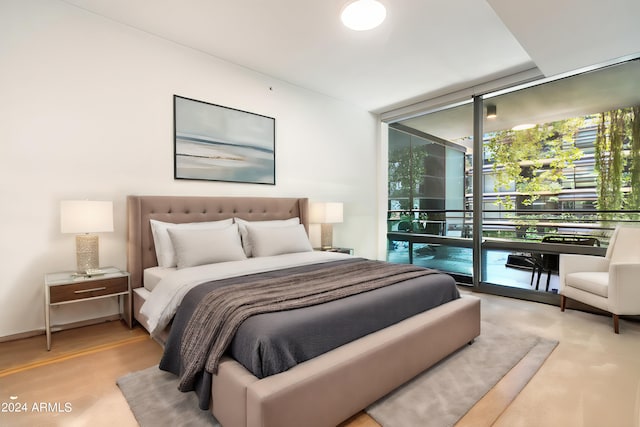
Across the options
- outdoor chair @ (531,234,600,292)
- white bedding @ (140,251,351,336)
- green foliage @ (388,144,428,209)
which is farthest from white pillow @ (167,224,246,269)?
outdoor chair @ (531,234,600,292)

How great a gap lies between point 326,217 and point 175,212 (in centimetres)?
184

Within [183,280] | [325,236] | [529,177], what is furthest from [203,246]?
[529,177]

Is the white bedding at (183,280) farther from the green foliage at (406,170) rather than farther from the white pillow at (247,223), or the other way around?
the green foliage at (406,170)

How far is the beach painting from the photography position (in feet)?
10.9

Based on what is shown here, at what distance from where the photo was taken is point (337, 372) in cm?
154

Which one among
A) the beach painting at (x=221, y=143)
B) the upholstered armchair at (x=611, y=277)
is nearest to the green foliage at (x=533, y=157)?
the upholstered armchair at (x=611, y=277)

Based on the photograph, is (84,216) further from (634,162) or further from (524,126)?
(634,162)

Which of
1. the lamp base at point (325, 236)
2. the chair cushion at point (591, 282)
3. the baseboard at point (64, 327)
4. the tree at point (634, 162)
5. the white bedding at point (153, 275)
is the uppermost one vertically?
the tree at point (634, 162)

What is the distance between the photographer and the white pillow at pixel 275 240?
3264 millimetres

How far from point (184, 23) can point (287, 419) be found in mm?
3214

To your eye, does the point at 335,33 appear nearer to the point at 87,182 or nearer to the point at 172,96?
the point at 172,96

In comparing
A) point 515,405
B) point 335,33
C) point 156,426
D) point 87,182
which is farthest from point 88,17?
point 515,405

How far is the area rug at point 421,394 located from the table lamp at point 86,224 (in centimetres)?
112

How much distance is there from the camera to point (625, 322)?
3064 mm
